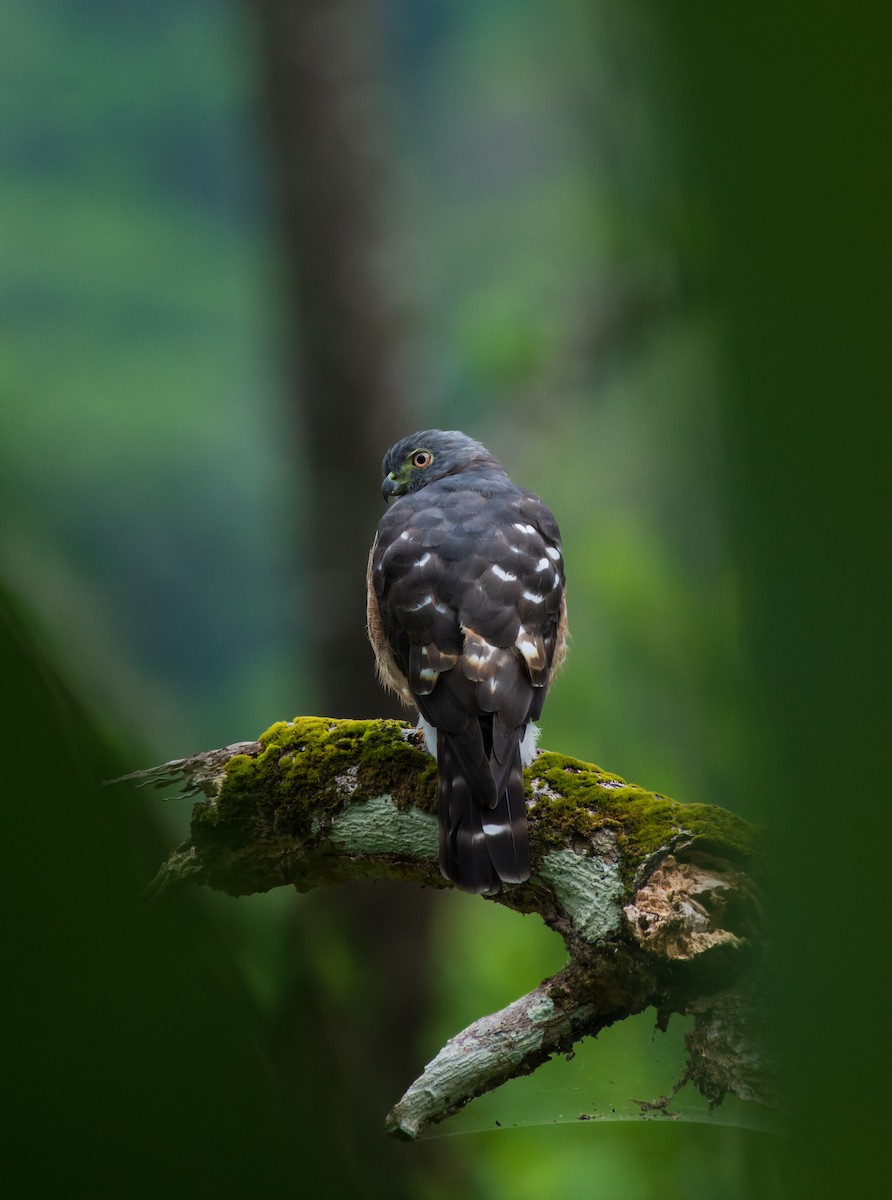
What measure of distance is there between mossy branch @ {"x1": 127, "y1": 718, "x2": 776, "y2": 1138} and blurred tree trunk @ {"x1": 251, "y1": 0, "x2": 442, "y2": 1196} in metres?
3.09

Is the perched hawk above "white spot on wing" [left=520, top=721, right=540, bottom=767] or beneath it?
above

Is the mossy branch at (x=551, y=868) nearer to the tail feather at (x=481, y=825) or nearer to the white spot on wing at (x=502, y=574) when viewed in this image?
the tail feather at (x=481, y=825)

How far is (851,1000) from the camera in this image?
1.21 ft

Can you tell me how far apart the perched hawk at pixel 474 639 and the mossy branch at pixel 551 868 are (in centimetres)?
12

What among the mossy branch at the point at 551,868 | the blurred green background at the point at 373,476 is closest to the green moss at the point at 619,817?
the mossy branch at the point at 551,868

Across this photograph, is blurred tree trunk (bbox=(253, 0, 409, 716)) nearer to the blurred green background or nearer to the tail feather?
the blurred green background

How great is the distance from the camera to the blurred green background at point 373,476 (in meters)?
0.36

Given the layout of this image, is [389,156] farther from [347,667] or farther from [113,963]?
[113,963]

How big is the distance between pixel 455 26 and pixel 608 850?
14.0 metres

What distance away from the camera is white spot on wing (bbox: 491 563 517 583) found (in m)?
3.75

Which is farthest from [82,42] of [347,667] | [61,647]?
[61,647]

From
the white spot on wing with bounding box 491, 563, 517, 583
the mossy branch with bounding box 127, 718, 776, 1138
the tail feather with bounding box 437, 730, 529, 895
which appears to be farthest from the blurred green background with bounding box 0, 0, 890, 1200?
the white spot on wing with bounding box 491, 563, 517, 583

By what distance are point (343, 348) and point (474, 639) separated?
134 inches

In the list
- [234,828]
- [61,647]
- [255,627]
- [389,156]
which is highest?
[61,647]
